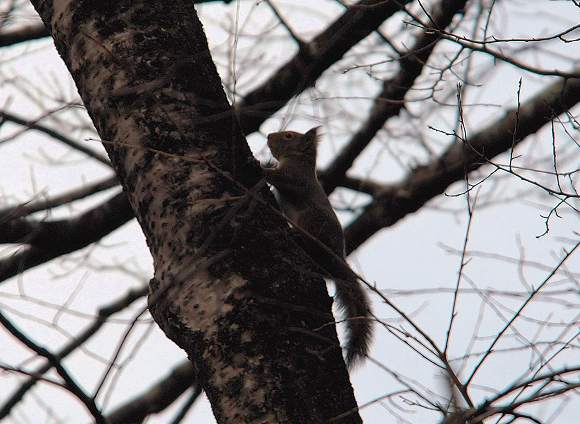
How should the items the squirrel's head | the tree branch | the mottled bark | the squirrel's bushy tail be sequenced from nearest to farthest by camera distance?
the mottled bark < the squirrel's bushy tail < the tree branch < the squirrel's head

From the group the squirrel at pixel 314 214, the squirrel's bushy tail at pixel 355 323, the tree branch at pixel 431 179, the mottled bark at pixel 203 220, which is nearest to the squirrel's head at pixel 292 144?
the squirrel at pixel 314 214

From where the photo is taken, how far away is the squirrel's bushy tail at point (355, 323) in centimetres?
399

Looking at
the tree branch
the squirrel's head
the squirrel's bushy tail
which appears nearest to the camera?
the squirrel's bushy tail

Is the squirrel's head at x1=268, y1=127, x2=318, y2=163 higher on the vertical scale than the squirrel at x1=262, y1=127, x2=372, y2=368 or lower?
higher

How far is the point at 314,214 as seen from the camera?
463 centimetres

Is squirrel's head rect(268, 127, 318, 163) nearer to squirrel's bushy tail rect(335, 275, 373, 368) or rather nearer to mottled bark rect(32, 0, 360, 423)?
squirrel's bushy tail rect(335, 275, 373, 368)

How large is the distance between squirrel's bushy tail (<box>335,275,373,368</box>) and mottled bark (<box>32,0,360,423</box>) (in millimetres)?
1663

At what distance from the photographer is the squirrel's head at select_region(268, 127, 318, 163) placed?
5488 mm

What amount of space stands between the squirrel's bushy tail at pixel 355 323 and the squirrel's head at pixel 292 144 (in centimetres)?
144

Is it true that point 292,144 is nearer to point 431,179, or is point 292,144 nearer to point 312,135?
point 312,135

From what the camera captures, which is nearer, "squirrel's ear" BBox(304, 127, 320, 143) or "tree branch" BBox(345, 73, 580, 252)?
"tree branch" BBox(345, 73, 580, 252)

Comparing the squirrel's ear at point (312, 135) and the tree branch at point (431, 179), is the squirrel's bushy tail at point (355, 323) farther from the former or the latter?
the squirrel's ear at point (312, 135)

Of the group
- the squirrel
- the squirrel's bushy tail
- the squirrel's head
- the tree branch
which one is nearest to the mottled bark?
the squirrel

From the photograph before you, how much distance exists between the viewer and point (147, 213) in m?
2.41
